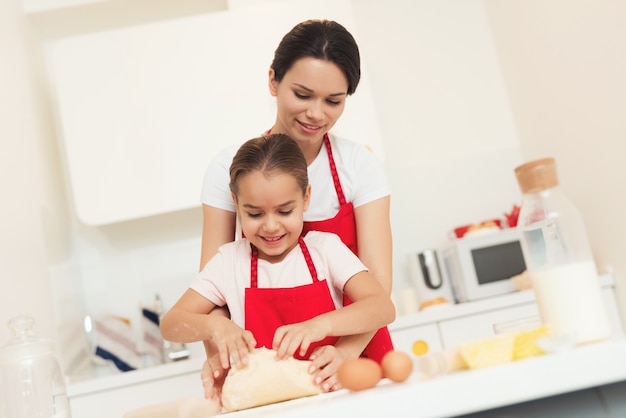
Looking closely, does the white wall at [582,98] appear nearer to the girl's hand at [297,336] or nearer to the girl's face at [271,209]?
the girl's face at [271,209]

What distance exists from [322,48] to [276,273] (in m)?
0.42

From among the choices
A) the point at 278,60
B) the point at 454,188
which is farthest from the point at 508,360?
the point at 454,188

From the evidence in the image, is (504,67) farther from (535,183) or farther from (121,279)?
(535,183)

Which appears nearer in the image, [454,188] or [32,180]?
[32,180]

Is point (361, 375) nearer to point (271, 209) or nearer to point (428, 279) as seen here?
point (271, 209)

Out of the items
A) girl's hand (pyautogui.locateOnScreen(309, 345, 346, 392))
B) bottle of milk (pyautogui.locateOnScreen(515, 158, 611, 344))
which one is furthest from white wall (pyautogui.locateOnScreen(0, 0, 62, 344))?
bottle of milk (pyautogui.locateOnScreen(515, 158, 611, 344))

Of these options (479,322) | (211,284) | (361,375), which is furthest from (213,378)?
(479,322)

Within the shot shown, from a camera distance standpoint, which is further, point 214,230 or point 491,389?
point 214,230

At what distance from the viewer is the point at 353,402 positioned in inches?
22.1

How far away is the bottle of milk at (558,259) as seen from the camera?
2.37 ft

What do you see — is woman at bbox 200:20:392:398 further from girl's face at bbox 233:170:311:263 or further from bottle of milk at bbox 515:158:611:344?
bottle of milk at bbox 515:158:611:344

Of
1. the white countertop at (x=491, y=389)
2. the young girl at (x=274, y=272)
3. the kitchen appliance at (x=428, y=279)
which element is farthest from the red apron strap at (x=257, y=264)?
the kitchen appliance at (x=428, y=279)

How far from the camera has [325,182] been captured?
143 centimetres

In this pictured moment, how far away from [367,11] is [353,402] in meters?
2.61
